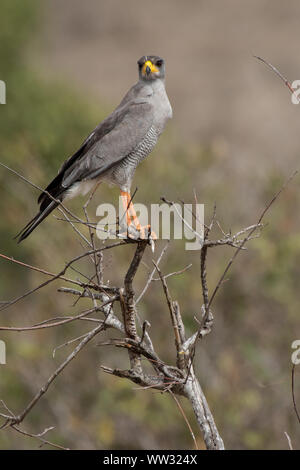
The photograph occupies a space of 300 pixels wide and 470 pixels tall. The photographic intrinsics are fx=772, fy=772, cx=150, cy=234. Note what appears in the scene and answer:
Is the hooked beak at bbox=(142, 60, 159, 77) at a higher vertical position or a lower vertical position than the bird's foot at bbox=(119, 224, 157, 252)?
higher

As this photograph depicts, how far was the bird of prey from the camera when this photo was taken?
146 inches

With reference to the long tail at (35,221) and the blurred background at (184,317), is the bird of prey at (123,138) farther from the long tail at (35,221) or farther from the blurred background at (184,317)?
the blurred background at (184,317)

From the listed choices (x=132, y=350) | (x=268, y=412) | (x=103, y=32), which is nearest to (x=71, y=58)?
(x=103, y=32)

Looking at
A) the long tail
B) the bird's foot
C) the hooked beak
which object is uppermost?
the hooked beak

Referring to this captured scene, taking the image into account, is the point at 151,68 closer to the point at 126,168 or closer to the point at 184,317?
the point at 126,168

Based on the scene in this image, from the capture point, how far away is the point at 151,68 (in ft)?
12.4

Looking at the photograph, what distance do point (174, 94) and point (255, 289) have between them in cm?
1130

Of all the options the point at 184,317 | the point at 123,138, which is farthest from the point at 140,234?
the point at 184,317

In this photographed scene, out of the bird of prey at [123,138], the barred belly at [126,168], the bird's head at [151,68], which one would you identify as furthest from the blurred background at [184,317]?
the bird's head at [151,68]

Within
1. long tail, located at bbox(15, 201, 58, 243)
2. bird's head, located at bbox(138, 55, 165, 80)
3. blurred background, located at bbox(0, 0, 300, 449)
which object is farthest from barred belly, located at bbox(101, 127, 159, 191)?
blurred background, located at bbox(0, 0, 300, 449)

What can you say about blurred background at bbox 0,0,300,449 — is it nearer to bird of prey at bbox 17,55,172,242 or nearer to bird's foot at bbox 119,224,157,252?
bird of prey at bbox 17,55,172,242

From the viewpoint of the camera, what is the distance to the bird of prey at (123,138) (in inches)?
146
